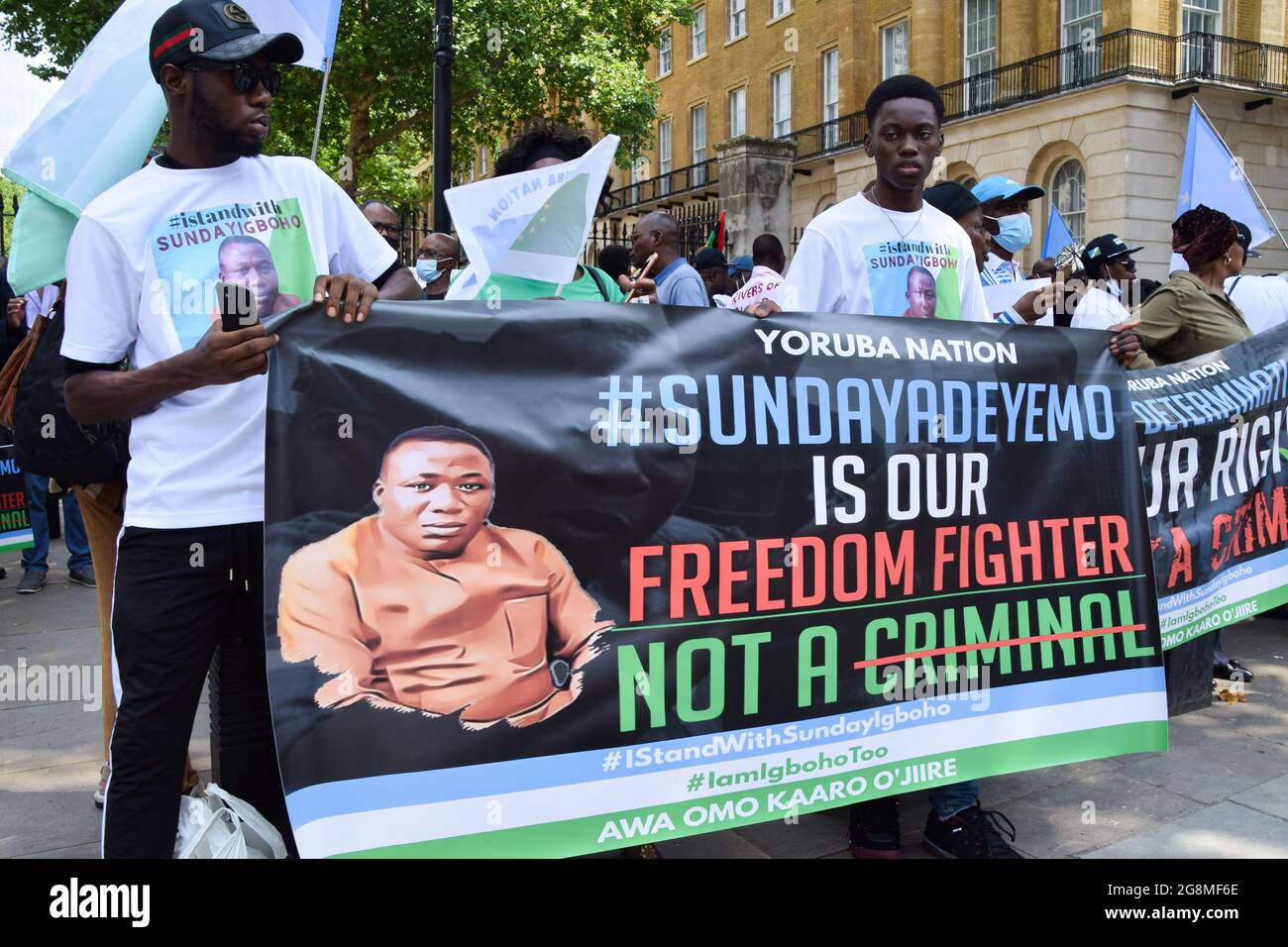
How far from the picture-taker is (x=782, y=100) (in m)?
34.0

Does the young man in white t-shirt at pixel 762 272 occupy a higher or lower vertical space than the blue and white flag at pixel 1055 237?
lower

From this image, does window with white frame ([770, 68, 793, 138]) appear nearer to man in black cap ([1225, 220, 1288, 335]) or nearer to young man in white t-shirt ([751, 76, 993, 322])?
man in black cap ([1225, 220, 1288, 335])

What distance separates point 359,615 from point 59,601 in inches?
220

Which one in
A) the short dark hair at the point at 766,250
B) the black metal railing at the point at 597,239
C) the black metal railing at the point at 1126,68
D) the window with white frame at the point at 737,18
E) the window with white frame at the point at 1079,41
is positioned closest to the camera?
the black metal railing at the point at 597,239

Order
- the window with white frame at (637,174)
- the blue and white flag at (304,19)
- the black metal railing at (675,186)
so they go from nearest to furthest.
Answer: the blue and white flag at (304,19)
the black metal railing at (675,186)
the window with white frame at (637,174)

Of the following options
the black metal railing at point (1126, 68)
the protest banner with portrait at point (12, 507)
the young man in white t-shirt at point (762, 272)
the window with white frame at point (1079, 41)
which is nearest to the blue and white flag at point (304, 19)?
the protest banner with portrait at point (12, 507)

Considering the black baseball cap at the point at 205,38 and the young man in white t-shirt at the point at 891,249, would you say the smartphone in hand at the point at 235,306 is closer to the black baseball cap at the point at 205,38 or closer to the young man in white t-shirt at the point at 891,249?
the black baseball cap at the point at 205,38

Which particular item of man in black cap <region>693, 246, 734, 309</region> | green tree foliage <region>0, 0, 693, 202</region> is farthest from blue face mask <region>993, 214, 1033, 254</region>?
green tree foliage <region>0, 0, 693, 202</region>

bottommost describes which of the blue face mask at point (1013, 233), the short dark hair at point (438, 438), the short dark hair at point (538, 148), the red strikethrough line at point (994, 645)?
the red strikethrough line at point (994, 645)

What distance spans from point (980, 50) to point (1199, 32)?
17.1 feet

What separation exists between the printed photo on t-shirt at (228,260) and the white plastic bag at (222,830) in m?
1.09

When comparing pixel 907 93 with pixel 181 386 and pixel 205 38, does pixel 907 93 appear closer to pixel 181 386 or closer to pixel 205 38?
pixel 205 38

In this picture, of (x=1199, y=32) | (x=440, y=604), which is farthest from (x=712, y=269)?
(x=1199, y=32)

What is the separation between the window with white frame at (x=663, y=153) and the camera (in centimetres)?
4016
